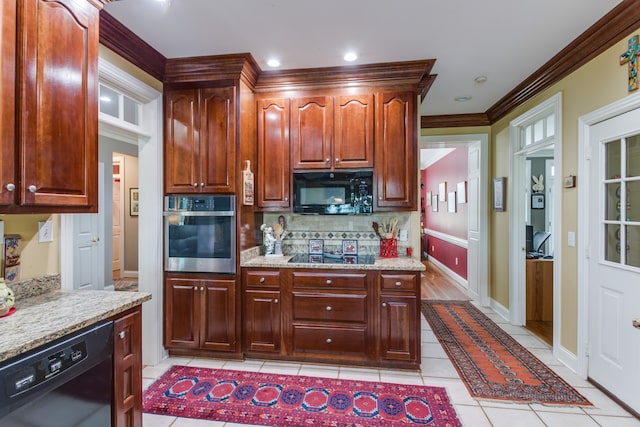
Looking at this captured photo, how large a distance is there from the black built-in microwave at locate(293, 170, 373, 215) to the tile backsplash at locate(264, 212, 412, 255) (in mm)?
359

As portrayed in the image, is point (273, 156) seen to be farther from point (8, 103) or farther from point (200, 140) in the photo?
point (8, 103)

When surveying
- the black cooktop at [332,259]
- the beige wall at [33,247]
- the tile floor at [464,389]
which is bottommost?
the tile floor at [464,389]

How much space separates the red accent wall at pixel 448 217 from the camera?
566 centimetres

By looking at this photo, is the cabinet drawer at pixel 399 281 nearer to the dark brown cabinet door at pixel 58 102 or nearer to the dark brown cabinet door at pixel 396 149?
the dark brown cabinet door at pixel 396 149

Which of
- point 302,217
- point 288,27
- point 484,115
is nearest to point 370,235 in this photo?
point 302,217

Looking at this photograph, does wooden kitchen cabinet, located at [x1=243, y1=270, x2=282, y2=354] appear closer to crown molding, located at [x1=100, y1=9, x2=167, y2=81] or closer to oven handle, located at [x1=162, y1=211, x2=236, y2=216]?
oven handle, located at [x1=162, y1=211, x2=236, y2=216]

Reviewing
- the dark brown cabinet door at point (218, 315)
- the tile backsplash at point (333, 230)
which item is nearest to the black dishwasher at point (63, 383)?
the dark brown cabinet door at point (218, 315)

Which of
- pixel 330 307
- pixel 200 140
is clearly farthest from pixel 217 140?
pixel 330 307

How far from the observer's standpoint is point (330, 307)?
2643mm

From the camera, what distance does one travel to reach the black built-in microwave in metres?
2.88

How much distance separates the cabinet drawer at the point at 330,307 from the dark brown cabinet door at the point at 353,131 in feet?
3.94

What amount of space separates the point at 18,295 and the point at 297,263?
5.73 feet

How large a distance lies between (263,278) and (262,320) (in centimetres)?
38

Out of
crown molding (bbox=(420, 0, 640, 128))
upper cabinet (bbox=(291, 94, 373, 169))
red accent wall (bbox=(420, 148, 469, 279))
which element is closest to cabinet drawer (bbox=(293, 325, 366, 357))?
upper cabinet (bbox=(291, 94, 373, 169))
